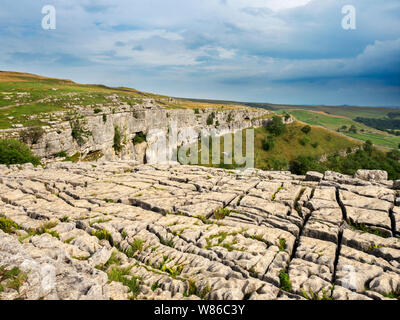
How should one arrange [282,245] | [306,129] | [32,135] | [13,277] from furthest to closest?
[306,129]
[32,135]
[282,245]
[13,277]

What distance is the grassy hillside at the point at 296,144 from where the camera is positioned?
114537mm

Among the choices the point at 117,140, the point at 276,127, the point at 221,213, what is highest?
the point at 276,127

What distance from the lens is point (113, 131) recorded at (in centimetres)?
6319

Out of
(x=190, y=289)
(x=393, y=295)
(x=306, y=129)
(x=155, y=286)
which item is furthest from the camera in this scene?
(x=306, y=129)

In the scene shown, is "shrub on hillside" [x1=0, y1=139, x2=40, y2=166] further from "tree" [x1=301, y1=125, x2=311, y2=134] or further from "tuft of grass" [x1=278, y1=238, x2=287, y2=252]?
"tree" [x1=301, y1=125, x2=311, y2=134]

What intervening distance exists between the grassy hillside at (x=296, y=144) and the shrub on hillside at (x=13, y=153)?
3153 inches

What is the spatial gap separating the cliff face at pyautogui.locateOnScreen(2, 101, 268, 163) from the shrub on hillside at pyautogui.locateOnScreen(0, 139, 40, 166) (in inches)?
198

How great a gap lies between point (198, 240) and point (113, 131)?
5769cm

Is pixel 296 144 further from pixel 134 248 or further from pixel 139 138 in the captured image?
pixel 134 248

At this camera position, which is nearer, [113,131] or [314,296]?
[314,296]

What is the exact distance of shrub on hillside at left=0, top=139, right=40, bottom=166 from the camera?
3291 cm

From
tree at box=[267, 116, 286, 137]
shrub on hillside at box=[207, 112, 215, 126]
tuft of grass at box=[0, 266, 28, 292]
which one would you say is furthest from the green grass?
tree at box=[267, 116, 286, 137]

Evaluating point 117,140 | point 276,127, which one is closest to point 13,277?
point 117,140
